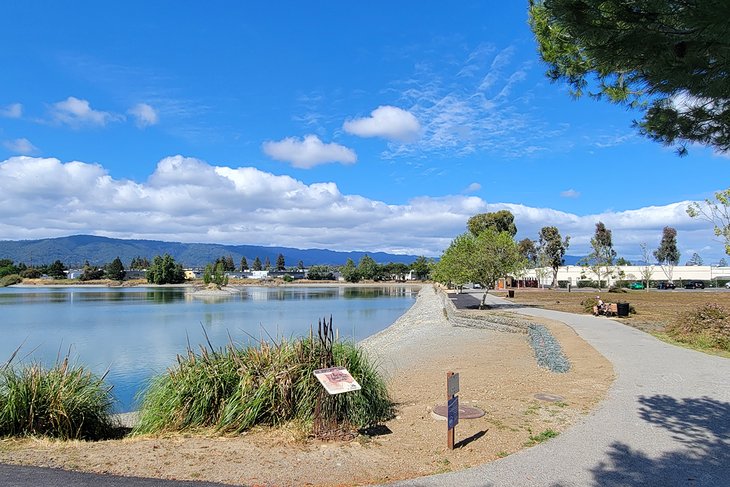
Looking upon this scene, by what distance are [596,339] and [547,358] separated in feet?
14.1

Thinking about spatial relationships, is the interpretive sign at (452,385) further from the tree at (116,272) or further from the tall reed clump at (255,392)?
the tree at (116,272)

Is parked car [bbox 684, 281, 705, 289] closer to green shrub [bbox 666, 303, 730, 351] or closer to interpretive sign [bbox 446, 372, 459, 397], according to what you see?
green shrub [bbox 666, 303, 730, 351]

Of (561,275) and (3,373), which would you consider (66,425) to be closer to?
(3,373)

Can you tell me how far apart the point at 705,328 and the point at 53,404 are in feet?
49.8

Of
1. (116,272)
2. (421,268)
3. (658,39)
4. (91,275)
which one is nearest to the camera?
(658,39)

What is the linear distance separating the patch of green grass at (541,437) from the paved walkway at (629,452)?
0.12 metres

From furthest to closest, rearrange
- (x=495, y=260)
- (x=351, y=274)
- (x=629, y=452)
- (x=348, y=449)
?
(x=351, y=274) < (x=495, y=260) < (x=348, y=449) < (x=629, y=452)

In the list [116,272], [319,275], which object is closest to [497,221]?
[319,275]

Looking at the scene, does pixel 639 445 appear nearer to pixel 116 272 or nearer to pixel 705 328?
pixel 705 328

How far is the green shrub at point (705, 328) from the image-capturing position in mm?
13080

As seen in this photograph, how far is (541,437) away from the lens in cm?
582

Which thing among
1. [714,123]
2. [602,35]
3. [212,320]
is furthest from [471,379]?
[212,320]

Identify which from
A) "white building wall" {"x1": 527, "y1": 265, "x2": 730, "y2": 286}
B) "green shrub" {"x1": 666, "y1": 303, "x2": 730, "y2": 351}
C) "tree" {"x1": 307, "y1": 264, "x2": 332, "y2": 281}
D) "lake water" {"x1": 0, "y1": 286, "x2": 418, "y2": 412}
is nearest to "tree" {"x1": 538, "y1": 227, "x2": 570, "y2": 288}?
"white building wall" {"x1": 527, "y1": 265, "x2": 730, "y2": 286}

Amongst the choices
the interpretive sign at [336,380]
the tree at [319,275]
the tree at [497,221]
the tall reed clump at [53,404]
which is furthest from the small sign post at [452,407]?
the tree at [319,275]
